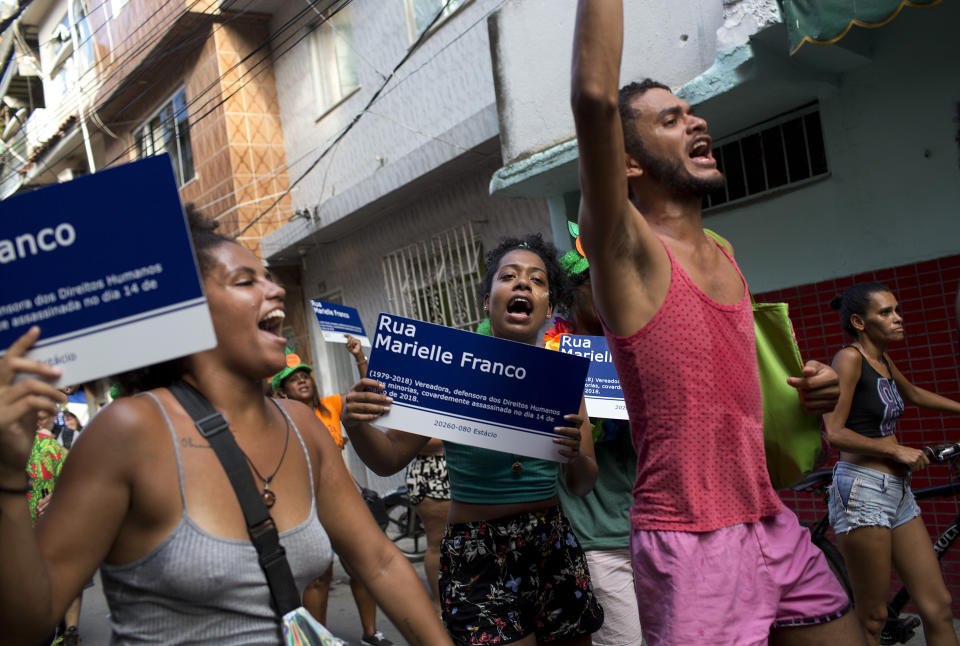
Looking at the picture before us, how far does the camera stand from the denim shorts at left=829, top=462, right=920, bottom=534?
4.36 metres

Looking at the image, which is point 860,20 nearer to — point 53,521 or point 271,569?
point 271,569

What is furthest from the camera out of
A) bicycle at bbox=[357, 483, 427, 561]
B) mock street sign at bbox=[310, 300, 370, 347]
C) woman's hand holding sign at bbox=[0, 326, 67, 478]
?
bicycle at bbox=[357, 483, 427, 561]

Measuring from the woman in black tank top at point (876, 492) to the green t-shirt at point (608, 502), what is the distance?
1309mm

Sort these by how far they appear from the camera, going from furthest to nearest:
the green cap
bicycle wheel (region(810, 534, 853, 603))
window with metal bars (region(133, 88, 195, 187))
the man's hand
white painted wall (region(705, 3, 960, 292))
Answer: window with metal bars (region(133, 88, 195, 187)) → the green cap → white painted wall (region(705, 3, 960, 292)) → bicycle wheel (region(810, 534, 853, 603)) → the man's hand

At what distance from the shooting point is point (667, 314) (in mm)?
2168

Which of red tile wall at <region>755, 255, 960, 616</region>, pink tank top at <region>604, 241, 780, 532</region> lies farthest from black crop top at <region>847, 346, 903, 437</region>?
pink tank top at <region>604, 241, 780, 532</region>

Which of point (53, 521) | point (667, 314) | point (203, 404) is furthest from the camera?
point (667, 314)

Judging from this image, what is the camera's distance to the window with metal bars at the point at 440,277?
10.0 metres

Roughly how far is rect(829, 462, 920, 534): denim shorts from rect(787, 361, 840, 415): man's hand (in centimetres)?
230

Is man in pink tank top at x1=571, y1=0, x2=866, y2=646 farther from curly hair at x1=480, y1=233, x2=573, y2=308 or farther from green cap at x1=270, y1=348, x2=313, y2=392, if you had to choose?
green cap at x1=270, y1=348, x2=313, y2=392

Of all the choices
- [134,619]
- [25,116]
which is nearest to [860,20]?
[134,619]

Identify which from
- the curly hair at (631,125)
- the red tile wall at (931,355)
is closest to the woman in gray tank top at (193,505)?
the curly hair at (631,125)

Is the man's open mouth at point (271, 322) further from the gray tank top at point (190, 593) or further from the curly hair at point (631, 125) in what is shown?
the curly hair at point (631, 125)

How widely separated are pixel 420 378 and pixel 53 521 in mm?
1483
